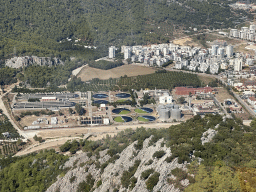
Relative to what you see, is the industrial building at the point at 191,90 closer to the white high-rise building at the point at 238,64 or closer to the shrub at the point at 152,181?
the white high-rise building at the point at 238,64

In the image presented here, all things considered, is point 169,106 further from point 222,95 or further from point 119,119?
point 222,95

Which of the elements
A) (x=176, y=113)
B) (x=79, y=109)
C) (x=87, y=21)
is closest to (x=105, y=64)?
(x=79, y=109)

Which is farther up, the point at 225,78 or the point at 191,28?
the point at 191,28

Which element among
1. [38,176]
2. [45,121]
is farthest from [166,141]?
[45,121]

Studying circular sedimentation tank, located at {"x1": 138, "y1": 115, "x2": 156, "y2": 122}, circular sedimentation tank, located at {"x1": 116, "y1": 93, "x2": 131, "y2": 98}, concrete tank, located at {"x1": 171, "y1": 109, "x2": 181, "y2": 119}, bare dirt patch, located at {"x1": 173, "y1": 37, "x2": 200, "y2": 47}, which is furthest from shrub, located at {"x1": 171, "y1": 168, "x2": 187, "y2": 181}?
bare dirt patch, located at {"x1": 173, "y1": 37, "x2": 200, "y2": 47}

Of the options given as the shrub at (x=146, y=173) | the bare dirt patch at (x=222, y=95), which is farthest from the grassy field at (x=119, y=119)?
the shrub at (x=146, y=173)

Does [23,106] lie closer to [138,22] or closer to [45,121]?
[45,121]
